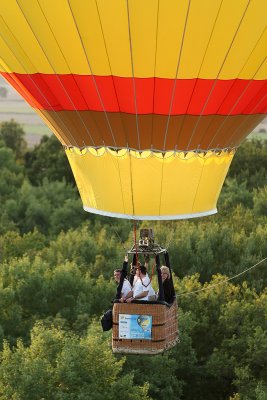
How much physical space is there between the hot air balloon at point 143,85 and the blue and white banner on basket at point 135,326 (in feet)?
4.62

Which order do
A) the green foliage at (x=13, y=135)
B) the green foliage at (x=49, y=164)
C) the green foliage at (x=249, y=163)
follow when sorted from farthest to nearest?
the green foliage at (x=13, y=135)
the green foliage at (x=49, y=164)
the green foliage at (x=249, y=163)

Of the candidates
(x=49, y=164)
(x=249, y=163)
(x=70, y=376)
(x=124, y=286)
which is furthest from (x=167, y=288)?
(x=49, y=164)

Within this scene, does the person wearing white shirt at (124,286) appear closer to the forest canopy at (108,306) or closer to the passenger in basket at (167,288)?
the passenger in basket at (167,288)

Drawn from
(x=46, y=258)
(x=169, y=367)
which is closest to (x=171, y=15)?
(x=169, y=367)

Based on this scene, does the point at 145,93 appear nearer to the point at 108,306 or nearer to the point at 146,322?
the point at 146,322

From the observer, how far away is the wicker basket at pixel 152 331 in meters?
15.5

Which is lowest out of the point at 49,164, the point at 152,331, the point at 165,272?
the point at 152,331

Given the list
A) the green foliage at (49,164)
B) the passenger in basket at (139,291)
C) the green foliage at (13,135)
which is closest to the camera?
the passenger in basket at (139,291)

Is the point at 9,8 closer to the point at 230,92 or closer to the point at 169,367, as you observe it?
the point at 230,92

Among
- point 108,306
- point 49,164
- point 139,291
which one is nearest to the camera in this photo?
point 139,291

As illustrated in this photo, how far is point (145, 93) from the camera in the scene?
1562 centimetres

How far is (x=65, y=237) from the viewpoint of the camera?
4378 cm

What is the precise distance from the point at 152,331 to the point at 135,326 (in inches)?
9.5

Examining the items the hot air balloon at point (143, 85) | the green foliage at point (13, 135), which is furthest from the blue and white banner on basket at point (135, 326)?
the green foliage at point (13, 135)
